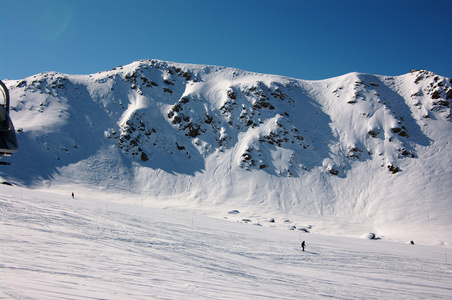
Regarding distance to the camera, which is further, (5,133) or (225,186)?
(225,186)

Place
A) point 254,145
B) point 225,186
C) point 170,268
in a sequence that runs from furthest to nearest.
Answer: point 254,145 → point 225,186 → point 170,268

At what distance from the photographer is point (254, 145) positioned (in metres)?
65.1

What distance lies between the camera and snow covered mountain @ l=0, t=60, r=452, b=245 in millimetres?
49844

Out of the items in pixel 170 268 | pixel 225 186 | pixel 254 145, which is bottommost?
pixel 170 268

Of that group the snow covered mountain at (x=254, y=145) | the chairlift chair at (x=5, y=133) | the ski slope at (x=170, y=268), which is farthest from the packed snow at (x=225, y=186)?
the chairlift chair at (x=5, y=133)

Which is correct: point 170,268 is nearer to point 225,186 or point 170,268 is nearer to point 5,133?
point 5,133

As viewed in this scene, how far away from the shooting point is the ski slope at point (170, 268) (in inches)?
264

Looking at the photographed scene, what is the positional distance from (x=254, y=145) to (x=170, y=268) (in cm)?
5631

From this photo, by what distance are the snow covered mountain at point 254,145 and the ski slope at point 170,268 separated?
2622 cm

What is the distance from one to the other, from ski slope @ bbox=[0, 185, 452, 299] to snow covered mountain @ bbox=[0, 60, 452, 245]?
26224 mm

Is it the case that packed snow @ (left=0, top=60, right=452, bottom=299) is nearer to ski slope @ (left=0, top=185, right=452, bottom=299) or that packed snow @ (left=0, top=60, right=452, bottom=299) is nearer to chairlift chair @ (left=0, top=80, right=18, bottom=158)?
ski slope @ (left=0, top=185, right=452, bottom=299)

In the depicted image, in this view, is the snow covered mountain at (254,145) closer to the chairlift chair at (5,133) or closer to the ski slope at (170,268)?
the ski slope at (170,268)

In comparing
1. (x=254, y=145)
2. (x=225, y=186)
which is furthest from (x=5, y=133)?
(x=254, y=145)

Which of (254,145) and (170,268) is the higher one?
(254,145)
